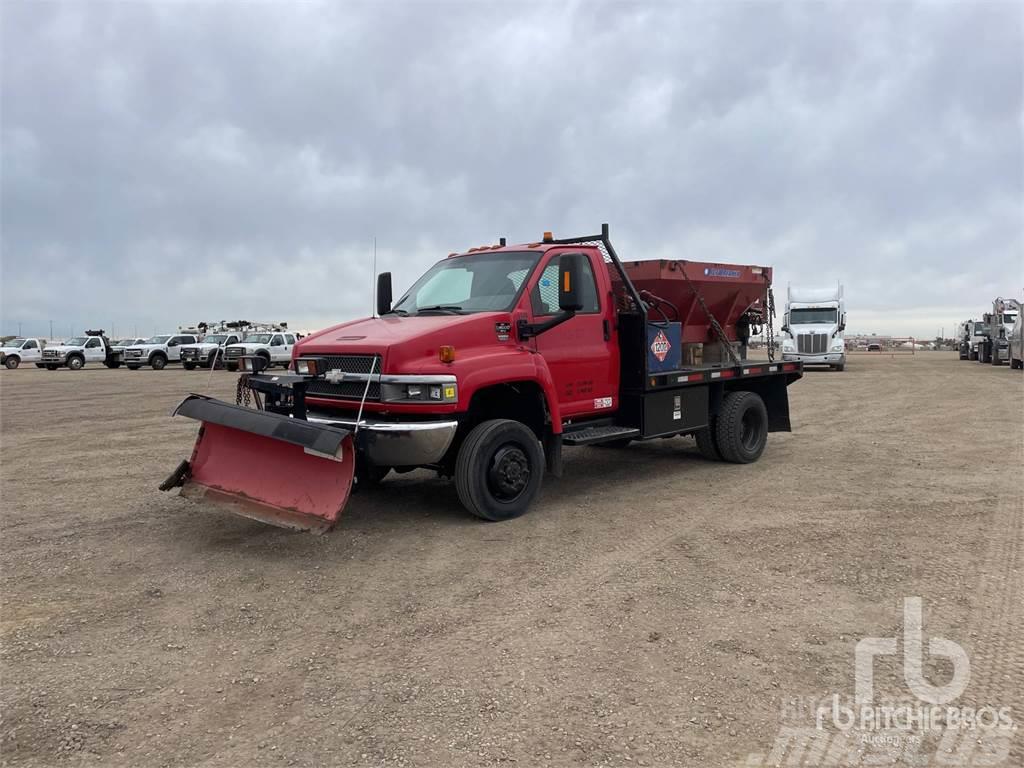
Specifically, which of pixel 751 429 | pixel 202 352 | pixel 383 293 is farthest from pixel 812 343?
pixel 202 352

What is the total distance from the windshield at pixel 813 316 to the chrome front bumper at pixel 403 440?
1015 inches

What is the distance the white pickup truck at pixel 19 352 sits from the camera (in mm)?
39562

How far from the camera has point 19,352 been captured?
132 ft

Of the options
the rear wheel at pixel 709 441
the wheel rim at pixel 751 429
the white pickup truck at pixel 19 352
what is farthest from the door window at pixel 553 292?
the white pickup truck at pixel 19 352

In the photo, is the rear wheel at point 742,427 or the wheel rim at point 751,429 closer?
the rear wheel at point 742,427

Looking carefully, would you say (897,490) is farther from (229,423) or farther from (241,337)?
(241,337)

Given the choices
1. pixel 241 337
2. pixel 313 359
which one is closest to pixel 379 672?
pixel 313 359

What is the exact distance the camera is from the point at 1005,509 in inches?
262

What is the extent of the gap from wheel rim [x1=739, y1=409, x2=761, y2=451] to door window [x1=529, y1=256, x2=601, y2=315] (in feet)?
10.5

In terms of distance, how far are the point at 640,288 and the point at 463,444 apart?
118 inches

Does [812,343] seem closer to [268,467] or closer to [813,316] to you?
[813,316]

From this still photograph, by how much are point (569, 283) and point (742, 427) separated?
3917mm

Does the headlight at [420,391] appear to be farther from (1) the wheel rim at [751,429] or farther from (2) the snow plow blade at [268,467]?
(1) the wheel rim at [751,429]

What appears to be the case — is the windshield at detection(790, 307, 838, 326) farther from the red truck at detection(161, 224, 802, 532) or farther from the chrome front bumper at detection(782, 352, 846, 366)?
the red truck at detection(161, 224, 802, 532)
